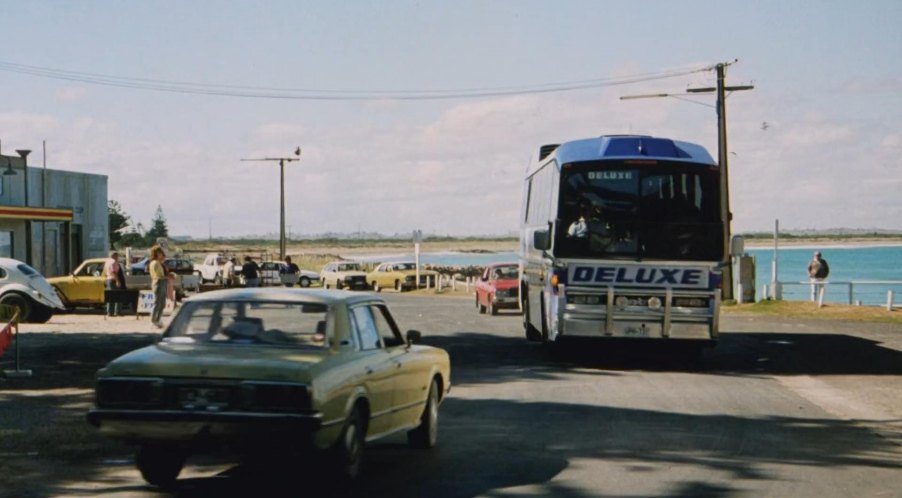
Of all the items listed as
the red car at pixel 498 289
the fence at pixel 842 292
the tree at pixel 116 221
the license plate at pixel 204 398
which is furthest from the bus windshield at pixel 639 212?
the tree at pixel 116 221

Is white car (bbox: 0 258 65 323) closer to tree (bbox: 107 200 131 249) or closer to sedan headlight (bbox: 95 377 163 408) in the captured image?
sedan headlight (bbox: 95 377 163 408)

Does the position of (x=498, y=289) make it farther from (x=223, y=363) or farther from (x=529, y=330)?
(x=223, y=363)

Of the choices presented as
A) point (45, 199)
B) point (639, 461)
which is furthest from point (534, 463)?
point (45, 199)

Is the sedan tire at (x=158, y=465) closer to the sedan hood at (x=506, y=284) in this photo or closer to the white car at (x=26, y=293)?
the white car at (x=26, y=293)

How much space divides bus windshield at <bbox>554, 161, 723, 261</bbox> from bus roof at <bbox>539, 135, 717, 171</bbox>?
144mm

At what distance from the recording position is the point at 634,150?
20.9 m

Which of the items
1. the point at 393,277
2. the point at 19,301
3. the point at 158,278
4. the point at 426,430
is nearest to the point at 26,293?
the point at 19,301

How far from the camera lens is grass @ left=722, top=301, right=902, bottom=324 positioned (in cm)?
3494

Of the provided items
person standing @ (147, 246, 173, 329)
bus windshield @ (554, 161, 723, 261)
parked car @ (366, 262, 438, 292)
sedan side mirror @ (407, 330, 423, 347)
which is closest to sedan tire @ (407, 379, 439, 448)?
sedan side mirror @ (407, 330, 423, 347)

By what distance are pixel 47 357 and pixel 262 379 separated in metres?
14.3

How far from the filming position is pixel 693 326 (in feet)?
66.3

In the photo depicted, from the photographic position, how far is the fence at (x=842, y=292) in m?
36.9

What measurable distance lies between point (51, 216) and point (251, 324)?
40.1m

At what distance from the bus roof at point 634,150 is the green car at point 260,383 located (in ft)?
34.3
